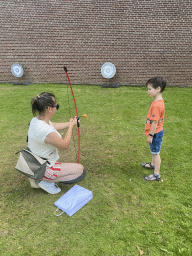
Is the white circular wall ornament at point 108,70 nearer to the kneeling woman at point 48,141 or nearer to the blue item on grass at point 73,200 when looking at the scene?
the kneeling woman at point 48,141

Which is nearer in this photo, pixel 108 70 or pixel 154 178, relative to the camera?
pixel 154 178

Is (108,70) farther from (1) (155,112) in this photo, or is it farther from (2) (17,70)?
(1) (155,112)

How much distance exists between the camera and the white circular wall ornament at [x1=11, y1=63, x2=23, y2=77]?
8210 millimetres

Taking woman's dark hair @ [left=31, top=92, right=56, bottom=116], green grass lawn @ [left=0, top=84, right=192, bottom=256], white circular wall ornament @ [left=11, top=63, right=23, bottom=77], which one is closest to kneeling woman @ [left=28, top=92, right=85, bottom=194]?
woman's dark hair @ [left=31, top=92, right=56, bottom=116]

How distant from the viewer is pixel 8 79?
8.62m

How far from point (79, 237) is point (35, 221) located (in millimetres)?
552

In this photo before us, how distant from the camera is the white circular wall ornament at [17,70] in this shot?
26.9ft

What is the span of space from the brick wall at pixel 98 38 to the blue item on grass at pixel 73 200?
22.4 ft

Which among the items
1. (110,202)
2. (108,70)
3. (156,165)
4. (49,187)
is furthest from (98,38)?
(110,202)

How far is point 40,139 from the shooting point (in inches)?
82.5

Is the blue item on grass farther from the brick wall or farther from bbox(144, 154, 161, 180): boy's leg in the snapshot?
the brick wall

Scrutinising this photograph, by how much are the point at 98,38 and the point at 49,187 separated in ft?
24.6

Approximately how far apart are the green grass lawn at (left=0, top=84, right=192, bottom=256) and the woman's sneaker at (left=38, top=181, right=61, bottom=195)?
93 millimetres

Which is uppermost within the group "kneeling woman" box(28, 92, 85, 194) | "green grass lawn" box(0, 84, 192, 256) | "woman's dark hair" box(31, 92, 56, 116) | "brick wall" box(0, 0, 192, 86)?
"brick wall" box(0, 0, 192, 86)
